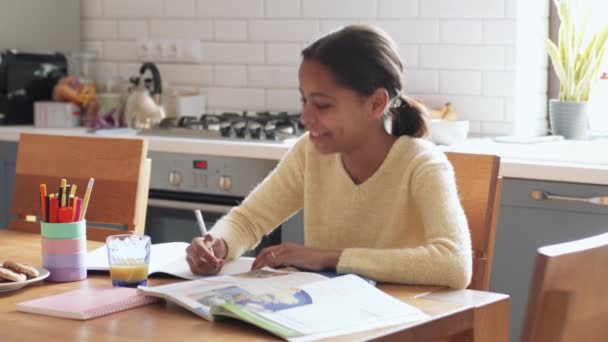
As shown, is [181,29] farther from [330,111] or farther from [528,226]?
[330,111]

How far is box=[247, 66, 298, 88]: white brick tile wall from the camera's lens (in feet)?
13.3

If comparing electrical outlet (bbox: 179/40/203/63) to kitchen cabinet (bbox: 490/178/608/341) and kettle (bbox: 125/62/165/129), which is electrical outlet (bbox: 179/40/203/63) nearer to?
kettle (bbox: 125/62/165/129)

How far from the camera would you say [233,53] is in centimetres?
420

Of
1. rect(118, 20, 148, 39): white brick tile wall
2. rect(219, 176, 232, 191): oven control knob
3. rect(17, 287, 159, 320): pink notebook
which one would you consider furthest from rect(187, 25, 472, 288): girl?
rect(118, 20, 148, 39): white brick tile wall

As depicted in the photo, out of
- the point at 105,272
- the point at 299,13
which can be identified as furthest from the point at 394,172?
the point at 299,13

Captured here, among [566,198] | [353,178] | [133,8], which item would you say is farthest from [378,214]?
[133,8]

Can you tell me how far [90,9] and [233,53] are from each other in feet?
2.54

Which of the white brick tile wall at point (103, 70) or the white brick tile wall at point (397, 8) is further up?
the white brick tile wall at point (397, 8)

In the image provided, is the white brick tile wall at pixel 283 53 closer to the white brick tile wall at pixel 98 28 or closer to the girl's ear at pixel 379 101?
the white brick tile wall at pixel 98 28

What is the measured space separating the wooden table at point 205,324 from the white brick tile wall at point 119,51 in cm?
266

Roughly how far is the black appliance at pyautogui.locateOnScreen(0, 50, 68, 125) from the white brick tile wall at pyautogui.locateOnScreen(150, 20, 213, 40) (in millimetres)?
410

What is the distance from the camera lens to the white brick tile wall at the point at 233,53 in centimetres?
414

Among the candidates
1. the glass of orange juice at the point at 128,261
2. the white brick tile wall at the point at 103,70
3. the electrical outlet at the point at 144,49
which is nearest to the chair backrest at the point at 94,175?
the glass of orange juice at the point at 128,261

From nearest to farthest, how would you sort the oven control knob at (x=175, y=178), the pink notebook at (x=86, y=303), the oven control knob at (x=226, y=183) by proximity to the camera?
the pink notebook at (x=86, y=303)
the oven control knob at (x=226, y=183)
the oven control knob at (x=175, y=178)
